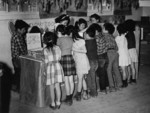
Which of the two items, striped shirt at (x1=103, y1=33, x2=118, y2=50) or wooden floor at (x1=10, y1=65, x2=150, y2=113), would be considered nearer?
wooden floor at (x1=10, y1=65, x2=150, y2=113)

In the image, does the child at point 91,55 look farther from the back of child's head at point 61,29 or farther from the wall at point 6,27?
the wall at point 6,27

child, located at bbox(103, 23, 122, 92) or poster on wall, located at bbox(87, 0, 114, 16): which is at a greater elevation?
poster on wall, located at bbox(87, 0, 114, 16)

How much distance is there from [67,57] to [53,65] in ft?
1.06

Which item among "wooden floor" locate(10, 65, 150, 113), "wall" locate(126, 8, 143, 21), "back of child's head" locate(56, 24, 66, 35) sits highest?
"wall" locate(126, 8, 143, 21)

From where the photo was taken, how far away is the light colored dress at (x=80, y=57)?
4.08m

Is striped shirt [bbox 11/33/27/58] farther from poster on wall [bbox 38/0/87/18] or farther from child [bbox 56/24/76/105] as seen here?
poster on wall [bbox 38/0/87/18]

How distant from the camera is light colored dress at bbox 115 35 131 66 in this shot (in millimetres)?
4730

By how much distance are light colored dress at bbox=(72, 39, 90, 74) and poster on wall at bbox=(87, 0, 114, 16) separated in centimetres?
230

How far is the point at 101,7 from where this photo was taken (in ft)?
21.1

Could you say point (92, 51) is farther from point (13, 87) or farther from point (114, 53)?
point (13, 87)

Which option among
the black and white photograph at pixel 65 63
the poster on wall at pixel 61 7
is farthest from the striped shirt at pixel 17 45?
the poster on wall at pixel 61 7

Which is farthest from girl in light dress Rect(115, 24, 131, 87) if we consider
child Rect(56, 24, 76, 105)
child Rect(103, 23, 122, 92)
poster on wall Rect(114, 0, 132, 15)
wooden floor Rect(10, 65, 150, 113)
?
poster on wall Rect(114, 0, 132, 15)

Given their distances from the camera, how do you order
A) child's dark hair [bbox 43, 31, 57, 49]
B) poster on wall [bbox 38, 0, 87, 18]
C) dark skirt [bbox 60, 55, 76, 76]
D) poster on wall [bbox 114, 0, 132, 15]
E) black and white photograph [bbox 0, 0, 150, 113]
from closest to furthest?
child's dark hair [bbox 43, 31, 57, 49] → black and white photograph [bbox 0, 0, 150, 113] → dark skirt [bbox 60, 55, 76, 76] → poster on wall [bbox 38, 0, 87, 18] → poster on wall [bbox 114, 0, 132, 15]

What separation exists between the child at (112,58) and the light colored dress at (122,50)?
4.5 inches
